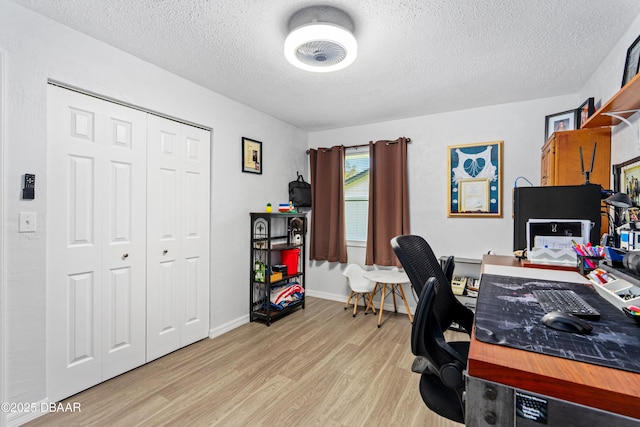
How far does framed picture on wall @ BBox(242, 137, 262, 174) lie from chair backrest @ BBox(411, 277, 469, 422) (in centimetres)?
273

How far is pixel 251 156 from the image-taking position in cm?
343

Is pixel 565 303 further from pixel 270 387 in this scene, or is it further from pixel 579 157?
pixel 270 387

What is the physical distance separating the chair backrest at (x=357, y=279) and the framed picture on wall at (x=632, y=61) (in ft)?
9.18

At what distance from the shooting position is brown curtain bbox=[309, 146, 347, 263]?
161 inches

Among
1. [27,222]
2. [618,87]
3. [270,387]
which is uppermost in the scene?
[618,87]

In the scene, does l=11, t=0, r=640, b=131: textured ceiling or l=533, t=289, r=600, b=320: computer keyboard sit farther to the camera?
l=11, t=0, r=640, b=131: textured ceiling

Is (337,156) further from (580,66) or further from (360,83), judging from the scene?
(580,66)

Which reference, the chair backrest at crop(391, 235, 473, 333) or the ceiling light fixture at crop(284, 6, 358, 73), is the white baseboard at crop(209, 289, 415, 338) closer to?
the chair backrest at crop(391, 235, 473, 333)

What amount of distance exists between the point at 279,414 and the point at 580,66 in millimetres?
3399

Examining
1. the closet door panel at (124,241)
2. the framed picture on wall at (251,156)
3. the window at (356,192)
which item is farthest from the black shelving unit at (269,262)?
the closet door panel at (124,241)

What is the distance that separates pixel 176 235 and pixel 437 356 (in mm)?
2374

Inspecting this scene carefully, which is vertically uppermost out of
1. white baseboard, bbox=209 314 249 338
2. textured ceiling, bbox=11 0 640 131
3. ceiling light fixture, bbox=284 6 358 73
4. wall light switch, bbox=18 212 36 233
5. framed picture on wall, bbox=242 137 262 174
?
textured ceiling, bbox=11 0 640 131

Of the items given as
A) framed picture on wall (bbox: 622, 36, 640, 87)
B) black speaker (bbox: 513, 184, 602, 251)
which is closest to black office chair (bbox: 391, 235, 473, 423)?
black speaker (bbox: 513, 184, 602, 251)

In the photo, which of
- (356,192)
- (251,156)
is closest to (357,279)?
(356,192)
